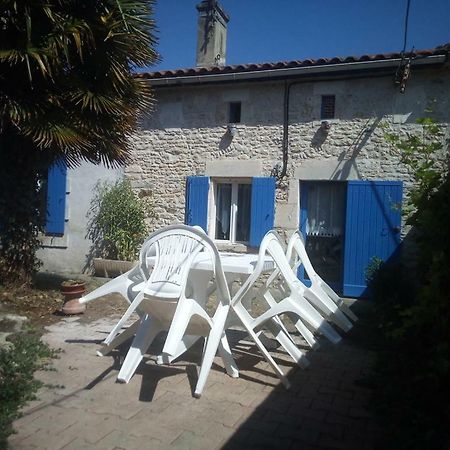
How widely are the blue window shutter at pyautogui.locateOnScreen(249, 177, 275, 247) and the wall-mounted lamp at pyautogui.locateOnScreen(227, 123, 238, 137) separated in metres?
1.03

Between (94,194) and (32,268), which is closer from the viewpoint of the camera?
(32,268)

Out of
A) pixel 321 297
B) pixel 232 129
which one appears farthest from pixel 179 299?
pixel 232 129

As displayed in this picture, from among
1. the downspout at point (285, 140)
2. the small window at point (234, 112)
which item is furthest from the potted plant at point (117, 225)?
the downspout at point (285, 140)

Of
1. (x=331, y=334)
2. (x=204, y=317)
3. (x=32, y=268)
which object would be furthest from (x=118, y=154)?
(x=331, y=334)

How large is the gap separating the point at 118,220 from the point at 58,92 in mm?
3471

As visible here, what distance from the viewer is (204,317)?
11.3ft

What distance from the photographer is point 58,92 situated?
5.46 m

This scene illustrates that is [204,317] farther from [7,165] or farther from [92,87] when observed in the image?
[7,165]

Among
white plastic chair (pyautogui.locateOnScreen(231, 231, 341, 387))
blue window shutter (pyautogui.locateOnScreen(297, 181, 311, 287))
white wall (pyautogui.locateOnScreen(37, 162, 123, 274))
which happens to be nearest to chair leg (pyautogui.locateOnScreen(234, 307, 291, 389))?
white plastic chair (pyautogui.locateOnScreen(231, 231, 341, 387))

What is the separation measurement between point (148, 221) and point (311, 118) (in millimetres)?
3888

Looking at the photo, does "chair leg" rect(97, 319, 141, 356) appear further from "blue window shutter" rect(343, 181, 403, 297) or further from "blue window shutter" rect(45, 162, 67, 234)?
"blue window shutter" rect(45, 162, 67, 234)

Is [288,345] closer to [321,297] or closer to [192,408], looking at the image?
[321,297]

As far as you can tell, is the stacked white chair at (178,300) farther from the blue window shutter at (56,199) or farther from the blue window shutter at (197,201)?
the blue window shutter at (56,199)

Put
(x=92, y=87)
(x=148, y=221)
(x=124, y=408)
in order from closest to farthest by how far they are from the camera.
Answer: (x=124, y=408) < (x=92, y=87) < (x=148, y=221)
